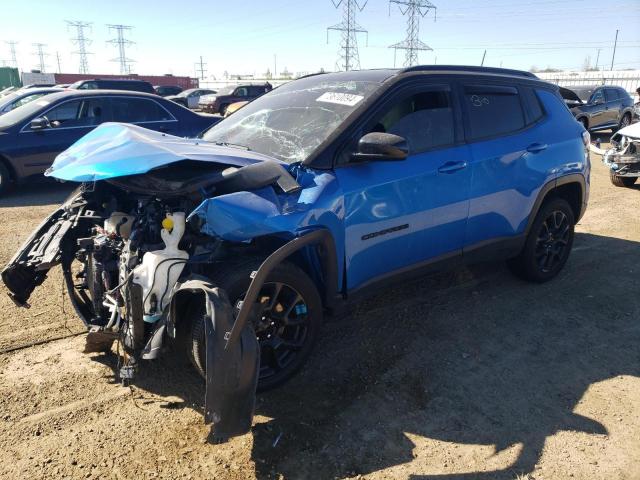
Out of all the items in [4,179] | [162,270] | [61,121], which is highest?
[61,121]

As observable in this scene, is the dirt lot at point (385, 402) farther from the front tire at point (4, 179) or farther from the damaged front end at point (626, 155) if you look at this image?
the damaged front end at point (626, 155)

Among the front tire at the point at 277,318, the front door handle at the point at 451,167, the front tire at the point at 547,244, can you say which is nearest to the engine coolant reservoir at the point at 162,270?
the front tire at the point at 277,318

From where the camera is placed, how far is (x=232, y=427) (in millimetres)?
2443

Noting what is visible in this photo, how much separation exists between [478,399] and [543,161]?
7.74 feet

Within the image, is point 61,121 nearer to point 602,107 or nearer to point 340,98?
point 340,98

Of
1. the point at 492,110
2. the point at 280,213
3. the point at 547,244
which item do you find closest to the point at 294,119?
the point at 280,213

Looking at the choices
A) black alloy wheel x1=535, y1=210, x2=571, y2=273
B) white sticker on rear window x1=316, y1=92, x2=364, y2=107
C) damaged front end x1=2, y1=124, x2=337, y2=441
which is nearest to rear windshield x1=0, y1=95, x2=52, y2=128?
damaged front end x1=2, y1=124, x2=337, y2=441

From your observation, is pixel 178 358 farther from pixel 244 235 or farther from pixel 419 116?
pixel 419 116

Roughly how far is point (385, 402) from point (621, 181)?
8.28 metres

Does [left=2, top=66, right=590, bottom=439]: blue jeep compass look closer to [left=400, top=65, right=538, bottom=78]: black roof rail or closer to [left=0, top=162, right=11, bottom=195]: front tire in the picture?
[left=400, top=65, right=538, bottom=78]: black roof rail

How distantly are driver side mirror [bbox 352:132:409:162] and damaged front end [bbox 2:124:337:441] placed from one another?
389 millimetres

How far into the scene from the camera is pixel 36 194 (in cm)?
840

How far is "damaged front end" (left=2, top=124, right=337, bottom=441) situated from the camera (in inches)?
96.7

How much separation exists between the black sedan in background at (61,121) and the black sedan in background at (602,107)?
39.2 feet
